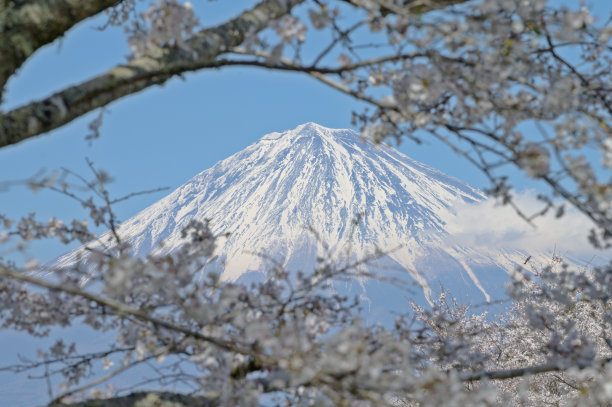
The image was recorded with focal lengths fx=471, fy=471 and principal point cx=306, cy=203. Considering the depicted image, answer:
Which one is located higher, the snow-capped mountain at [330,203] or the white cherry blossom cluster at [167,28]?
the snow-capped mountain at [330,203]

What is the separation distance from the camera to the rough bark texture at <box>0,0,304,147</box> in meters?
2.46

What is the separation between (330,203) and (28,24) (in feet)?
386

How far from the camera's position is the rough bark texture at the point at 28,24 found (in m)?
2.64

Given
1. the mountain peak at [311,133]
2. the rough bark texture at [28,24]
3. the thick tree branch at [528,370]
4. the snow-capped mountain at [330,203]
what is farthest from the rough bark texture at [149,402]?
the mountain peak at [311,133]

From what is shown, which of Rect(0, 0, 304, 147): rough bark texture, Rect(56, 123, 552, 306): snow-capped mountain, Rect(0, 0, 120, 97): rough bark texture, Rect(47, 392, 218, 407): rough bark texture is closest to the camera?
Rect(0, 0, 304, 147): rough bark texture

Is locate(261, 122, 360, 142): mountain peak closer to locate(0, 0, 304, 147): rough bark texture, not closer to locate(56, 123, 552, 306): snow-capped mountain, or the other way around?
locate(56, 123, 552, 306): snow-capped mountain

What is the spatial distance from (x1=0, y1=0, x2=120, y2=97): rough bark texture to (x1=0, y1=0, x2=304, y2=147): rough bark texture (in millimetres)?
409

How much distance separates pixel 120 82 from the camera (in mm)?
2539

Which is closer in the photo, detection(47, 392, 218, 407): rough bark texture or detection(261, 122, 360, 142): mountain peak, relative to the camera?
detection(47, 392, 218, 407): rough bark texture

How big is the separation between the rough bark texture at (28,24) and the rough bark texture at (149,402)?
6.68 ft

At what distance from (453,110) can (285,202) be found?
112 m

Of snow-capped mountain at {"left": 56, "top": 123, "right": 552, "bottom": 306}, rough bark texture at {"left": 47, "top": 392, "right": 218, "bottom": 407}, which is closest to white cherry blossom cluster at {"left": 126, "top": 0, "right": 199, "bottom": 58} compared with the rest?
rough bark texture at {"left": 47, "top": 392, "right": 218, "bottom": 407}

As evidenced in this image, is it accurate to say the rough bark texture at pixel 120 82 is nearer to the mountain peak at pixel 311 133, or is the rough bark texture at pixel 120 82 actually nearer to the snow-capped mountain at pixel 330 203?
the snow-capped mountain at pixel 330 203

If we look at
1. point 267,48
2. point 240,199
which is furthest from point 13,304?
point 240,199
